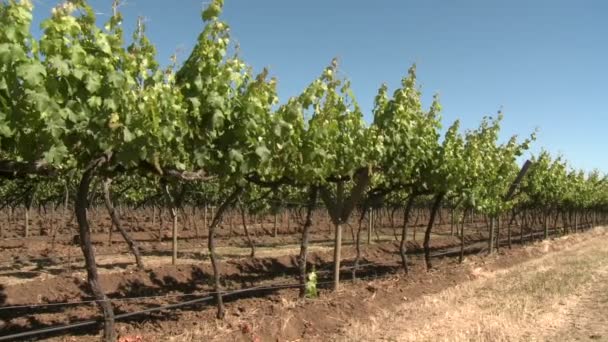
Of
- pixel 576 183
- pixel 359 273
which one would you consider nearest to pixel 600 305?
pixel 359 273

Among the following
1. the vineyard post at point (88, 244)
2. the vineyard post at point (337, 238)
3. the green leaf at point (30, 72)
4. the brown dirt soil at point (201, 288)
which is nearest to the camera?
the green leaf at point (30, 72)

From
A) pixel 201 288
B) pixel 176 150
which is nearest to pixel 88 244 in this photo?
pixel 176 150

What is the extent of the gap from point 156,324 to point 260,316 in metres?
1.76

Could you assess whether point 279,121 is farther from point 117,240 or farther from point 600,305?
point 117,240

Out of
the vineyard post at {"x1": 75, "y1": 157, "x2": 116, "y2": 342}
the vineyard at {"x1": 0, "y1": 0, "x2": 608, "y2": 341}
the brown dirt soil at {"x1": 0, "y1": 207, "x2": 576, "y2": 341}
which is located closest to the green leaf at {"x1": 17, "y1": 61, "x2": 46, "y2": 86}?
the vineyard at {"x1": 0, "y1": 0, "x2": 608, "y2": 341}

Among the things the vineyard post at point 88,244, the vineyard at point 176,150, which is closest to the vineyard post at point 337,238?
the vineyard at point 176,150

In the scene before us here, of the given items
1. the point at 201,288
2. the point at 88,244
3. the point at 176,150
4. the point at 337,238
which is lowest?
the point at 201,288

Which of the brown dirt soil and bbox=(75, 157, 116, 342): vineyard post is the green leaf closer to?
bbox=(75, 157, 116, 342): vineyard post

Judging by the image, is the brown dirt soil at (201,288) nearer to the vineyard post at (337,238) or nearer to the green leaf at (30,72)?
the vineyard post at (337,238)

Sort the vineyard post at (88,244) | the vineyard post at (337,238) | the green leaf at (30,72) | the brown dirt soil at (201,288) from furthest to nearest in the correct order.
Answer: the vineyard post at (337,238) → the brown dirt soil at (201,288) → the vineyard post at (88,244) → the green leaf at (30,72)

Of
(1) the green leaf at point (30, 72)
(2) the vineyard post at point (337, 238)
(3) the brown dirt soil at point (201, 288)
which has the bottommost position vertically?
(3) the brown dirt soil at point (201, 288)

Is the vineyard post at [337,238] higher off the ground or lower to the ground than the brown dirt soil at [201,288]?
higher

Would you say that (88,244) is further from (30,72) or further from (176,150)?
(30,72)

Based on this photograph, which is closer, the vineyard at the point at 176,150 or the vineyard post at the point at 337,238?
the vineyard at the point at 176,150
